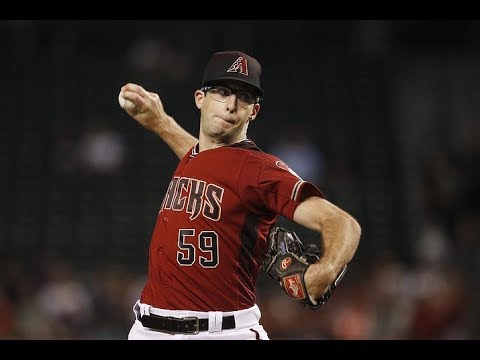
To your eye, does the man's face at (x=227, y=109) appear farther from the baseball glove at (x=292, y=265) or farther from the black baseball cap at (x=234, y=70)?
the baseball glove at (x=292, y=265)

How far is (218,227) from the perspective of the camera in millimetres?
3619

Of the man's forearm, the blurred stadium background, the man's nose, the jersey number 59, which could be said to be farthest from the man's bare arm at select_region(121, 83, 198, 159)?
the blurred stadium background

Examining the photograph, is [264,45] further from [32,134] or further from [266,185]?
[266,185]

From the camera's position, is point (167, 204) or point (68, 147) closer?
point (167, 204)

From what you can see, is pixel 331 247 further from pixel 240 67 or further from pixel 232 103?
pixel 240 67

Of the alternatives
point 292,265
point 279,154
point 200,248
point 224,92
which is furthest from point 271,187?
point 279,154

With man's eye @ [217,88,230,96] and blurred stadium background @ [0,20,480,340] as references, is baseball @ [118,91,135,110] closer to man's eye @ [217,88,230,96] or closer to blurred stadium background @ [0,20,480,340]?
man's eye @ [217,88,230,96]

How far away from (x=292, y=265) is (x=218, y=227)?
0.47 metres

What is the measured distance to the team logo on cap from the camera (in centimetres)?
375

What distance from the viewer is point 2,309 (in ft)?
27.2

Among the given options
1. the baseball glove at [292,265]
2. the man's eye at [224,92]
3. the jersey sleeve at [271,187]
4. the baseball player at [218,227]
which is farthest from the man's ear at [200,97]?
the baseball glove at [292,265]

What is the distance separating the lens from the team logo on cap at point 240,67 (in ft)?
12.3

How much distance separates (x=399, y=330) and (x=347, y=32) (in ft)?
21.5

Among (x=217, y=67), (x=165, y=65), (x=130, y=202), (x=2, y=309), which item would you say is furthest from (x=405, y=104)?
(x=217, y=67)
